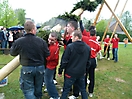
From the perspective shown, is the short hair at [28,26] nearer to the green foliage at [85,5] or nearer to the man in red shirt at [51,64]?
the man in red shirt at [51,64]

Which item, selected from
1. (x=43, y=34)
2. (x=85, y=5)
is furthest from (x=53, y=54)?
(x=85, y=5)

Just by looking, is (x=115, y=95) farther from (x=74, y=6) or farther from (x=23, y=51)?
(x=23, y=51)

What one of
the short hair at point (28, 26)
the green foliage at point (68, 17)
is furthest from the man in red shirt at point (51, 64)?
the short hair at point (28, 26)

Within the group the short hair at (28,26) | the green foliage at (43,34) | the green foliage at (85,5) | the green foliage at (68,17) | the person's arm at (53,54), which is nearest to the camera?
the short hair at (28,26)

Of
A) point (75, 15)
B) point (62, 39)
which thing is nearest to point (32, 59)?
point (62, 39)

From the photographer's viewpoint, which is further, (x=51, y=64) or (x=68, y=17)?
(x=68, y=17)

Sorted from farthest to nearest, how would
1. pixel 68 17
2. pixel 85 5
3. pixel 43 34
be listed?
pixel 85 5
pixel 68 17
pixel 43 34

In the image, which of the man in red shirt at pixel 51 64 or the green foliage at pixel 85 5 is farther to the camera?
the green foliage at pixel 85 5

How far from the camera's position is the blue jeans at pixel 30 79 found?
129 inches

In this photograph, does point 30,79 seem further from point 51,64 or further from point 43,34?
point 43,34

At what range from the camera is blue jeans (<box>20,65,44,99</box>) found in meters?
3.27

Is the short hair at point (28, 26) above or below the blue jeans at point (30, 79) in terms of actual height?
above

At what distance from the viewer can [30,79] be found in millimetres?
3338

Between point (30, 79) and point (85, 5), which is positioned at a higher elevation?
point (85, 5)
